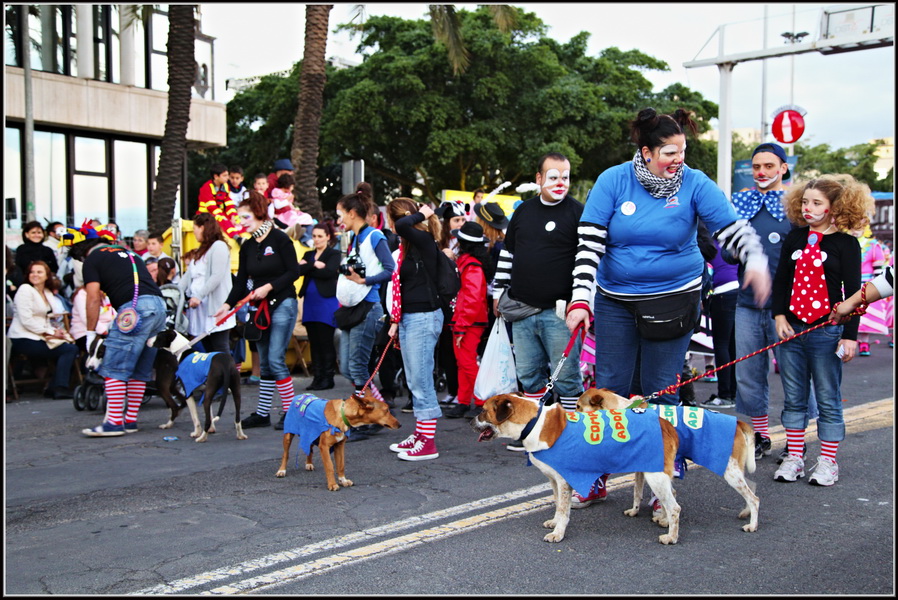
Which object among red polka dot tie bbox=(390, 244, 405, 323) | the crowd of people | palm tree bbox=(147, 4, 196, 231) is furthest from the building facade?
red polka dot tie bbox=(390, 244, 405, 323)

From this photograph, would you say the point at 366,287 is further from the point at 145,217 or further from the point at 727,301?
the point at 145,217

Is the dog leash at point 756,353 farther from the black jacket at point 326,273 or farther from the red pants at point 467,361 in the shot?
the black jacket at point 326,273

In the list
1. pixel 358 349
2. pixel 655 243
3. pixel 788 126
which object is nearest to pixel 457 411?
Answer: pixel 358 349

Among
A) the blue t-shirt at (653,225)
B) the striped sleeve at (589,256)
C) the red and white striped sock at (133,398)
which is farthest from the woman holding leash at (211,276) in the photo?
the blue t-shirt at (653,225)

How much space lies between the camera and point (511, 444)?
6.67 meters

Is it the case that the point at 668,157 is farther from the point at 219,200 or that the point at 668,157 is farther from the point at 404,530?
the point at 219,200

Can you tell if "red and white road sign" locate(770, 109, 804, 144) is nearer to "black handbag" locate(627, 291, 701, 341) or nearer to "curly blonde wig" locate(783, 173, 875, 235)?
"curly blonde wig" locate(783, 173, 875, 235)

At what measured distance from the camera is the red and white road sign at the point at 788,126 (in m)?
13.8

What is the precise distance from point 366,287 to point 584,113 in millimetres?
24963

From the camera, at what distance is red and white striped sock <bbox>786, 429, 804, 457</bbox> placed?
18.5 ft

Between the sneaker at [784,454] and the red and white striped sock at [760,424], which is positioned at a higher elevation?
the red and white striped sock at [760,424]

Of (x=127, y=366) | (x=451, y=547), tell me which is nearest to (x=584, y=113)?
(x=127, y=366)

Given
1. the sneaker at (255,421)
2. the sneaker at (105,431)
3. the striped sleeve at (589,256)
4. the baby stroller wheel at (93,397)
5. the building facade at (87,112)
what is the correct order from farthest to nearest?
1. the building facade at (87,112)
2. the baby stroller wheel at (93,397)
3. the sneaker at (255,421)
4. the sneaker at (105,431)
5. the striped sleeve at (589,256)

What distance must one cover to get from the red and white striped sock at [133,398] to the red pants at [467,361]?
307 centimetres
